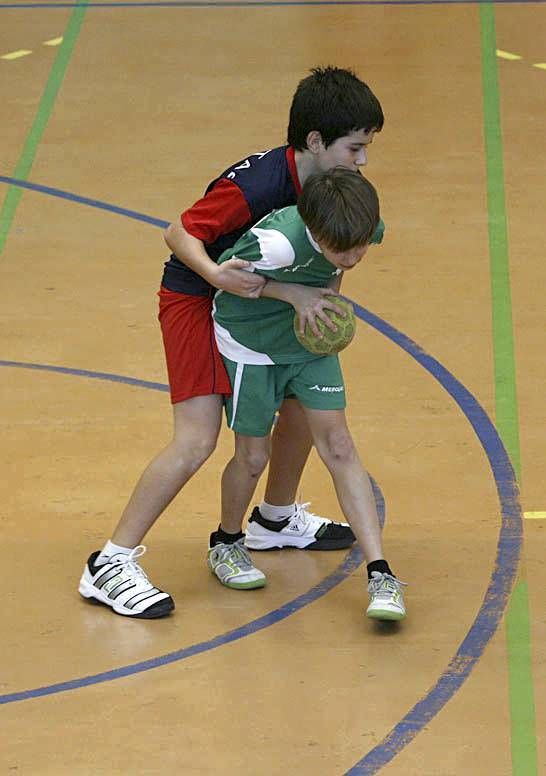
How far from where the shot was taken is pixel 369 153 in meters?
6.90

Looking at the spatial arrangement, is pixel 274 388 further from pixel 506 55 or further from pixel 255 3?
pixel 255 3

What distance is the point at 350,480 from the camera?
3.67 m

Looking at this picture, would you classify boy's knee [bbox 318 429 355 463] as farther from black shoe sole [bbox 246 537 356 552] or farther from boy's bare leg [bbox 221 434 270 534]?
black shoe sole [bbox 246 537 356 552]

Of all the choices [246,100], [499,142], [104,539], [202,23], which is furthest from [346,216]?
[202,23]

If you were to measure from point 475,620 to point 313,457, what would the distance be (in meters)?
1.01

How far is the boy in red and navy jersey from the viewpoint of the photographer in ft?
11.3

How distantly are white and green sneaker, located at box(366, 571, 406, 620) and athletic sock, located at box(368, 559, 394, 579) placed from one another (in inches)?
0.4

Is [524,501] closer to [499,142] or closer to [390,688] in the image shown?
[390,688]

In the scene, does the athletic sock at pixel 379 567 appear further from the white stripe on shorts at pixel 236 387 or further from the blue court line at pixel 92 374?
the blue court line at pixel 92 374

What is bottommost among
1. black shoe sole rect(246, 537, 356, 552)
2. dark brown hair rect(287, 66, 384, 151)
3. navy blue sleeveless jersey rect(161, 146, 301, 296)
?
black shoe sole rect(246, 537, 356, 552)

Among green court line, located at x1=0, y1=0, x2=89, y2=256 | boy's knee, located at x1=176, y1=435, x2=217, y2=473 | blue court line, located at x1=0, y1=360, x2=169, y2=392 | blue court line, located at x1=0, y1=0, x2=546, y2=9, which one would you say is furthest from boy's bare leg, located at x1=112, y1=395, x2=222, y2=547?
blue court line, located at x1=0, y1=0, x2=546, y2=9

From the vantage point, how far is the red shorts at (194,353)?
368 cm

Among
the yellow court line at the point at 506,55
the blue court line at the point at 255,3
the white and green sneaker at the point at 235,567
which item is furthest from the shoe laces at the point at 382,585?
the blue court line at the point at 255,3

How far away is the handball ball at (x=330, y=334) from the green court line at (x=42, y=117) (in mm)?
2798
